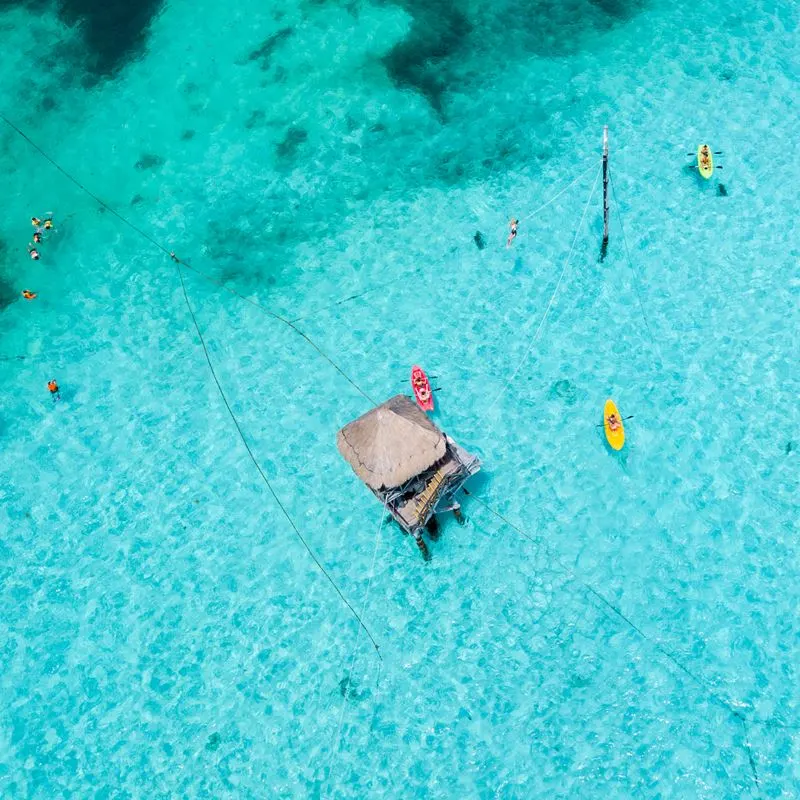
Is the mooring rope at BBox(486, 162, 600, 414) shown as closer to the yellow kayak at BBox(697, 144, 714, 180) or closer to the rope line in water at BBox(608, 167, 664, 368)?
the rope line in water at BBox(608, 167, 664, 368)

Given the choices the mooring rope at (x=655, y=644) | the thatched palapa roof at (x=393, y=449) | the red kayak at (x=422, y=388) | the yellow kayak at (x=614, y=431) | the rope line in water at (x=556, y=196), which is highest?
the thatched palapa roof at (x=393, y=449)

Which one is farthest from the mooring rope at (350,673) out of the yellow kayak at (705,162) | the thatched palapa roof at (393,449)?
the yellow kayak at (705,162)

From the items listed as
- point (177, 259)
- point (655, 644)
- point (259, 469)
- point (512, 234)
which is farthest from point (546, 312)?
point (177, 259)

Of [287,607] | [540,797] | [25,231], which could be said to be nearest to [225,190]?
[25,231]

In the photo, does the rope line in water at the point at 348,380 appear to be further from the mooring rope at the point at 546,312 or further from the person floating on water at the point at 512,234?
the person floating on water at the point at 512,234

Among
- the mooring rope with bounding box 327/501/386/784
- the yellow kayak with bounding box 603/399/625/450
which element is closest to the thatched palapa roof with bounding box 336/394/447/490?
the mooring rope with bounding box 327/501/386/784

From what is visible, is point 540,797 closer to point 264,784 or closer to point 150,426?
point 264,784

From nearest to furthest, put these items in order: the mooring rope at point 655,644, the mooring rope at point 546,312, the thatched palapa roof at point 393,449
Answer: the mooring rope at point 655,644, the thatched palapa roof at point 393,449, the mooring rope at point 546,312

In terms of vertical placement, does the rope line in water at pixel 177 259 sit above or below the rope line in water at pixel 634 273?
above
